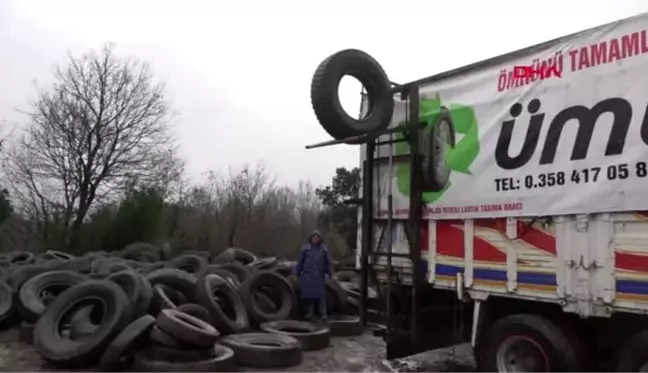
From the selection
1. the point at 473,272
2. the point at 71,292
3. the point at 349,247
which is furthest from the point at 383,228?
the point at 349,247

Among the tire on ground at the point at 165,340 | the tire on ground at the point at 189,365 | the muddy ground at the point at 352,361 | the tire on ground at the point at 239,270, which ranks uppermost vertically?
the tire on ground at the point at 239,270

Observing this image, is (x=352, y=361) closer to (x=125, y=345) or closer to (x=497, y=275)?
(x=125, y=345)

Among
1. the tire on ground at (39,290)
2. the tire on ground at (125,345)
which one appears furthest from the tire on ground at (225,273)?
the tire on ground at (125,345)

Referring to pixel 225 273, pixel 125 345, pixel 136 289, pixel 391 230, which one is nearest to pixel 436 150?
A: pixel 391 230

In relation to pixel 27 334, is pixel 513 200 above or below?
above

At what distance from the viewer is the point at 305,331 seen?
9719mm

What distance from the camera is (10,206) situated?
26.5 meters

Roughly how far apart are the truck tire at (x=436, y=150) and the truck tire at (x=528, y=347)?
1.59 meters

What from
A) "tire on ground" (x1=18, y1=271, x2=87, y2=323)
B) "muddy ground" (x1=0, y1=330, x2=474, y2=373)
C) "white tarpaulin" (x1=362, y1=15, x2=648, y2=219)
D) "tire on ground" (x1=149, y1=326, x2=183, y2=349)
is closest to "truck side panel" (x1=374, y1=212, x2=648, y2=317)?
"white tarpaulin" (x1=362, y1=15, x2=648, y2=219)

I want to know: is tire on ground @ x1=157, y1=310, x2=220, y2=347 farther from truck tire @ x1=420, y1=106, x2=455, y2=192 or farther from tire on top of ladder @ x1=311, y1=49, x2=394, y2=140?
truck tire @ x1=420, y1=106, x2=455, y2=192

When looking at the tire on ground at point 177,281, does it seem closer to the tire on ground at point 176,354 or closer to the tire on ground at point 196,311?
the tire on ground at point 196,311

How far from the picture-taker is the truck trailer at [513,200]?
4.81m

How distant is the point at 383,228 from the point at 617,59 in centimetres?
318

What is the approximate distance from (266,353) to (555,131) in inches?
182
